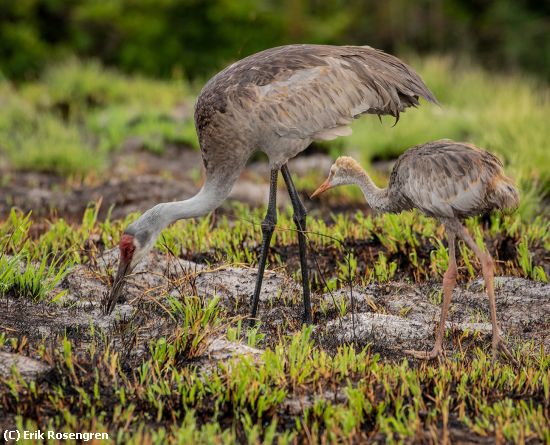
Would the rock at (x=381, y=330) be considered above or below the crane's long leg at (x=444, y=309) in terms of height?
below

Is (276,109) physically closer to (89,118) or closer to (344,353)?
(344,353)

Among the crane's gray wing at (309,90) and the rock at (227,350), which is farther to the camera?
the crane's gray wing at (309,90)

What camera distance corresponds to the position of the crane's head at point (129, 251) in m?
5.04

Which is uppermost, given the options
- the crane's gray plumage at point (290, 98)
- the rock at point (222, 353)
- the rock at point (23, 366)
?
the crane's gray plumage at point (290, 98)

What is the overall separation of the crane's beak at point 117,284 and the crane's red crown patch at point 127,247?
3 centimetres

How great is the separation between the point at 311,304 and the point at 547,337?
1.41 metres

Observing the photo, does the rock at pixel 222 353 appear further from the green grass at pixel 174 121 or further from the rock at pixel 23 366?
the green grass at pixel 174 121

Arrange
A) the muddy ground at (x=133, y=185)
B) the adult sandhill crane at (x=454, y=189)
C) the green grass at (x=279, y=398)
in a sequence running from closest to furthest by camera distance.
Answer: the green grass at (x=279, y=398), the adult sandhill crane at (x=454, y=189), the muddy ground at (x=133, y=185)

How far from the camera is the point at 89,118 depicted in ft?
41.7

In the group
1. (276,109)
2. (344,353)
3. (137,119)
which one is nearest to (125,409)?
(344,353)

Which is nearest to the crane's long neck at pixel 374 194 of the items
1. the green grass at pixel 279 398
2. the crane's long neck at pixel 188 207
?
the crane's long neck at pixel 188 207

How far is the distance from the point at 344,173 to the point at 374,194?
1.15 ft

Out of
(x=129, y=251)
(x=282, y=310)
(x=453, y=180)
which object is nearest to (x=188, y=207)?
(x=129, y=251)

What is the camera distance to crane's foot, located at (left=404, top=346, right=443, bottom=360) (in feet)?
15.6
